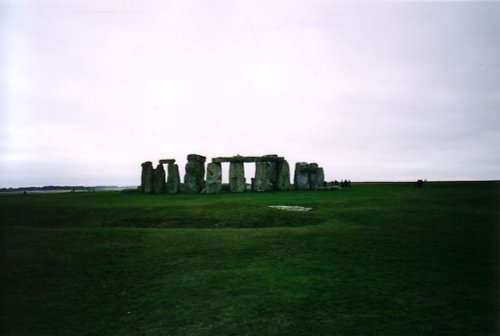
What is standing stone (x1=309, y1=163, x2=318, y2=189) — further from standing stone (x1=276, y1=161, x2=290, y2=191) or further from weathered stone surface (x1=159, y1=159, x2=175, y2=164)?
weathered stone surface (x1=159, y1=159, x2=175, y2=164)

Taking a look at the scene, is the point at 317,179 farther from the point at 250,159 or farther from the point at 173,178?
the point at 173,178

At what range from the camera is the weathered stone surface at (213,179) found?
28.8m

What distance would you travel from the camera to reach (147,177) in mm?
31781

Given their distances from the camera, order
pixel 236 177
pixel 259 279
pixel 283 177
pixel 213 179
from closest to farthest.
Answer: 1. pixel 259 279
2. pixel 213 179
3. pixel 236 177
4. pixel 283 177

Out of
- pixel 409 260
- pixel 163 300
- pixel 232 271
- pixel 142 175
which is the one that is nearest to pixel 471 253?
pixel 409 260

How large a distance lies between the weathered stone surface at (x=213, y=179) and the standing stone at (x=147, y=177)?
5.72 metres

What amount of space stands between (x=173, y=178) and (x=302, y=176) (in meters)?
10.9

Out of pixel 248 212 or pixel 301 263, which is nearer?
pixel 301 263

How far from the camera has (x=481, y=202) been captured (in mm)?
18625

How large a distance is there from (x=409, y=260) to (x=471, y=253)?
5.92 feet

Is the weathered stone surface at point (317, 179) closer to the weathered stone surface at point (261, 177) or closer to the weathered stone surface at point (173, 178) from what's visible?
the weathered stone surface at point (261, 177)

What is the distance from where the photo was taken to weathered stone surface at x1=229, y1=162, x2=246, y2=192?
29.6 meters

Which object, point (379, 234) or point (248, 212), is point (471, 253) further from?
point (248, 212)

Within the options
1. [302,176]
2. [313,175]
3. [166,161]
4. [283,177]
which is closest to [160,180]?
[166,161]
